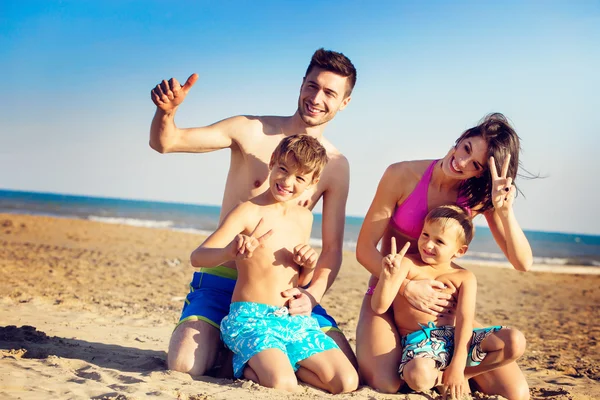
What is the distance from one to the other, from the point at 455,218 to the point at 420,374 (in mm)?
1078

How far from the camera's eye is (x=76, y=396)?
3.00 metres

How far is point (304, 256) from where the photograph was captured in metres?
3.70

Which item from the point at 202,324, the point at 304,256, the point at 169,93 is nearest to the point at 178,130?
the point at 169,93

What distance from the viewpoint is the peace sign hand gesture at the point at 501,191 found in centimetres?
364

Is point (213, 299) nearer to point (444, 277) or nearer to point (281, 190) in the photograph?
point (281, 190)

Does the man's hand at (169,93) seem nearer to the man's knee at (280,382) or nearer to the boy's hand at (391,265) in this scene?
the boy's hand at (391,265)

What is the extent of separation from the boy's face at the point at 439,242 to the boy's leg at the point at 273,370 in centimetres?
122

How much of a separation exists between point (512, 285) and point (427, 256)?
10389 mm

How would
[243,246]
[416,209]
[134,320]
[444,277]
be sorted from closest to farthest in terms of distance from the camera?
[243,246], [444,277], [416,209], [134,320]

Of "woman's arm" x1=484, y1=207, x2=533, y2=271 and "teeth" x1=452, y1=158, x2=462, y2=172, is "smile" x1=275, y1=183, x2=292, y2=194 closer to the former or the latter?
"teeth" x1=452, y1=158, x2=462, y2=172

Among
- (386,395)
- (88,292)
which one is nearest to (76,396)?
(386,395)

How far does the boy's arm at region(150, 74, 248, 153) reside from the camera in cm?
364

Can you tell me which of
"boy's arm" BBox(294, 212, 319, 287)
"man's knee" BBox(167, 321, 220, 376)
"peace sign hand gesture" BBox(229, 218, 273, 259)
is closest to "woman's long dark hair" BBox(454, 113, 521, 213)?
"boy's arm" BBox(294, 212, 319, 287)

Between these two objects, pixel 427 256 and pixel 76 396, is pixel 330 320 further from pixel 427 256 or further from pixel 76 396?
pixel 76 396
